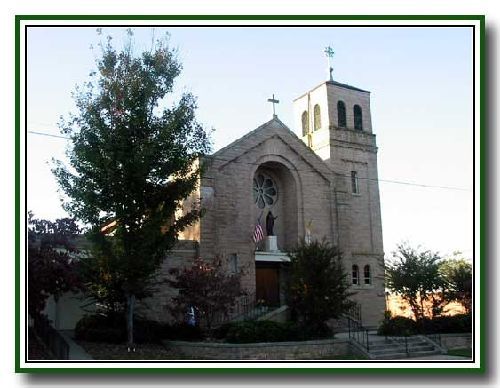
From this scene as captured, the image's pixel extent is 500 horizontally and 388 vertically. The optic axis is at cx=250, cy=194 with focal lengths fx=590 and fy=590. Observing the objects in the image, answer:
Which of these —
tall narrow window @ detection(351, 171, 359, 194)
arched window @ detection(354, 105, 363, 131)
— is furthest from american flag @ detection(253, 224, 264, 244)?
arched window @ detection(354, 105, 363, 131)

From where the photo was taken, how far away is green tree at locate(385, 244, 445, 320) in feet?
77.9

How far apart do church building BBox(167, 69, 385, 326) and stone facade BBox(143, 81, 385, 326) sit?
0.16 ft

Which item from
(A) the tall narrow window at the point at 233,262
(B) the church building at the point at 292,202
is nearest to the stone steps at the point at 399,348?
(B) the church building at the point at 292,202

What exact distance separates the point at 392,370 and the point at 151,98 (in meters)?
12.2

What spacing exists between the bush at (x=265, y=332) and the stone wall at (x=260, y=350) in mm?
688

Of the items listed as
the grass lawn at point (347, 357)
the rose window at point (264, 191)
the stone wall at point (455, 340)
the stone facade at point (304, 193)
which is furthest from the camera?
the rose window at point (264, 191)

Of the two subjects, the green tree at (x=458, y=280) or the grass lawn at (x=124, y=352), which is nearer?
the grass lawn at (x=124, y=352)

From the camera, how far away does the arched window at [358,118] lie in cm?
3291

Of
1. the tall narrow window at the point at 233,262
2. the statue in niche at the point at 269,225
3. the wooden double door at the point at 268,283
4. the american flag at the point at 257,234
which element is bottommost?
the wooden double door at the point at 268,283

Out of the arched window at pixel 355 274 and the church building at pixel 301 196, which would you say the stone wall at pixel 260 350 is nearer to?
the church building at pixel 301 196

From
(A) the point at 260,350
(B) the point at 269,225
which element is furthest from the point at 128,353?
(B) the point at 269,225

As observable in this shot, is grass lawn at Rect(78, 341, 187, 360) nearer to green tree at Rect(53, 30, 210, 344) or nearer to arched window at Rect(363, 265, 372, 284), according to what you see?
green tree at Rect(53, 30, 210, 344)

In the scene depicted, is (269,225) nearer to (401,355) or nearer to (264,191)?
(264,191)

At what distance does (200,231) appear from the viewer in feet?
82.6
